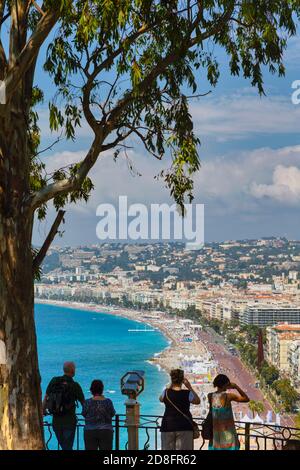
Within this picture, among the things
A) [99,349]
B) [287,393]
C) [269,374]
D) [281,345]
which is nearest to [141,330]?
[99,349]

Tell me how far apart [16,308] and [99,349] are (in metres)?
81.8

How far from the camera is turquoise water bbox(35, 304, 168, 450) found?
61906mm

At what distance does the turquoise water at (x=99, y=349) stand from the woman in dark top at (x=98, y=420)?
46.7 meters

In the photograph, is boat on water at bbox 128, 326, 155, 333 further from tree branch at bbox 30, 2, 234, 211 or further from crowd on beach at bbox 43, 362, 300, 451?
crowd on beach at bbox 43, 362, 300, 451

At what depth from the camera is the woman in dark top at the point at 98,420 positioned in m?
4.57

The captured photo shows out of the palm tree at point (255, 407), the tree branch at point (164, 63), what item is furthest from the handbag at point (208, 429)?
the palm tree at point (255, 407)

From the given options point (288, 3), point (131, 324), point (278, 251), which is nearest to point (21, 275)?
point (288, 3)

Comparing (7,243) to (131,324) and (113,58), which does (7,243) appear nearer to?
(113,58)

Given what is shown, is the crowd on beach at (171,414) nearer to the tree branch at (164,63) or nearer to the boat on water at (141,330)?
the tree branch at (164,63)

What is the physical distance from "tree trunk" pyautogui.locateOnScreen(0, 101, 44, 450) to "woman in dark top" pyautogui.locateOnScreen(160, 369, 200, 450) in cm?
98

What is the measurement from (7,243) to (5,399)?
41.4 inches

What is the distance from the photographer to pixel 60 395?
4672 mm

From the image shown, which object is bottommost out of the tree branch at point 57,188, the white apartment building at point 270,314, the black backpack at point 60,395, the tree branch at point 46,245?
the white apartment building at point 270,314

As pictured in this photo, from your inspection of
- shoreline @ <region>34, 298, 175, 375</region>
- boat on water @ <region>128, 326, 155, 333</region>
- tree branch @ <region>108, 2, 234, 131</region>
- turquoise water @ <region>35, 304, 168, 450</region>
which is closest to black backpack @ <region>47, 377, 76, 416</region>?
tree branch @ <region>108, 2, 234, 131</region>
